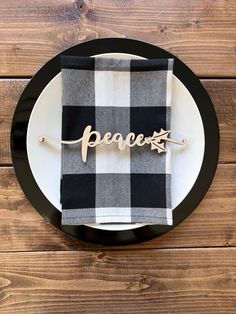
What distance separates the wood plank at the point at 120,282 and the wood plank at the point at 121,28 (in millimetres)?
375

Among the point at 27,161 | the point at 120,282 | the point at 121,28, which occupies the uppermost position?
the point at 121,28

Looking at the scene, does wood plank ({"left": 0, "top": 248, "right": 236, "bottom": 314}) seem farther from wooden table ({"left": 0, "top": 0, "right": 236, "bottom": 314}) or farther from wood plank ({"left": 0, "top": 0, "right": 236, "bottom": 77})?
wood plank ({"left": 0, "top": 0, "right": 236, "bottom": 77})

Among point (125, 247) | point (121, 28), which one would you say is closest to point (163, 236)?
point (125, 247)

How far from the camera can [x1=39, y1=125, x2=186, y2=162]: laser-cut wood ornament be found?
739mm

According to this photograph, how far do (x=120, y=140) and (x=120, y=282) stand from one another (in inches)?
11.3

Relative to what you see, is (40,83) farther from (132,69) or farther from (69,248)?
(69,248)

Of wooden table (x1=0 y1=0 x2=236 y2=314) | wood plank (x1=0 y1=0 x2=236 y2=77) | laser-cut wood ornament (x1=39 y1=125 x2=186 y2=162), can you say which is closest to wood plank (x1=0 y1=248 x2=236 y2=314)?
wooden table (x1=0 y1=0 x2=236 y2=314)

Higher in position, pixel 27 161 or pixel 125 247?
pixel 27 161

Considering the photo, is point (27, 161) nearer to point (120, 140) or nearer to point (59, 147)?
point (59, 147)

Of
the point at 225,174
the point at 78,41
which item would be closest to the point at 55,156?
the point at 78,41

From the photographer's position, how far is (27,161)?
757 mm

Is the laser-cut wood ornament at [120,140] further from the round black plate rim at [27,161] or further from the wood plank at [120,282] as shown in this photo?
the wood plank at [120,282]

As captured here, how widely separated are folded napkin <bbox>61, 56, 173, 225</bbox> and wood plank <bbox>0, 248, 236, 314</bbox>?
100 mm

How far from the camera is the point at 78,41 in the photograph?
79 centimetres
